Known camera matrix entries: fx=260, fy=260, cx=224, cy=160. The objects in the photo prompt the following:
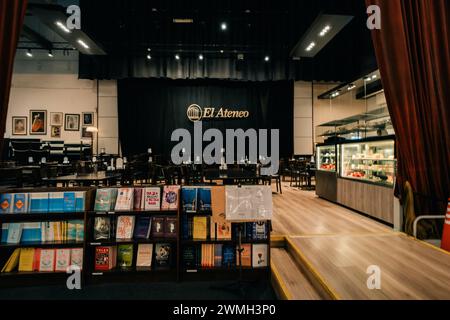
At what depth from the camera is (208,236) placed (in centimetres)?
286

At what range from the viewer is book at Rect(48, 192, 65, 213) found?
2775 millimetres

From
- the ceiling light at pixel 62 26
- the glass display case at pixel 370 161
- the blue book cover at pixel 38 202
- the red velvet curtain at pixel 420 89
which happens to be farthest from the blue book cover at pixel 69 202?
the ceiling light at pixel 62 26

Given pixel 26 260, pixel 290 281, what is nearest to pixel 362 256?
pixel 290 281

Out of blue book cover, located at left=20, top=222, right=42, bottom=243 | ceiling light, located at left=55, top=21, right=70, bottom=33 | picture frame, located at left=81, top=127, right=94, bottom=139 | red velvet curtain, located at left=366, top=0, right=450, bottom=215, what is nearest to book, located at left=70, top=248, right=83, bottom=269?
blue book cover, located at left=20, top=222, right=42, bottom=243

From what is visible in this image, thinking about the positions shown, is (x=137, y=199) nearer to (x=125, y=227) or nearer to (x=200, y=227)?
(x=125, y=227)

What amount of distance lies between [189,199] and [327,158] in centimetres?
454

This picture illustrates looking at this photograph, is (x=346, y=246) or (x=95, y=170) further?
(x=95, y=170)

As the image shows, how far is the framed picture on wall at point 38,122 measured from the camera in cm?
1014

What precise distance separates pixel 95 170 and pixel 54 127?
698 centimetres

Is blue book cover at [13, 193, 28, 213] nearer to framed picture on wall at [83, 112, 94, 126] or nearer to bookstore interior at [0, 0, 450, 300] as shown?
bookstore interior at [0, 0, 450, 300]

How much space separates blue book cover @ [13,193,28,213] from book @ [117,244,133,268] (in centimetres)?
108

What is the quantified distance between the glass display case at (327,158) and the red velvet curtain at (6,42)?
5.62m
